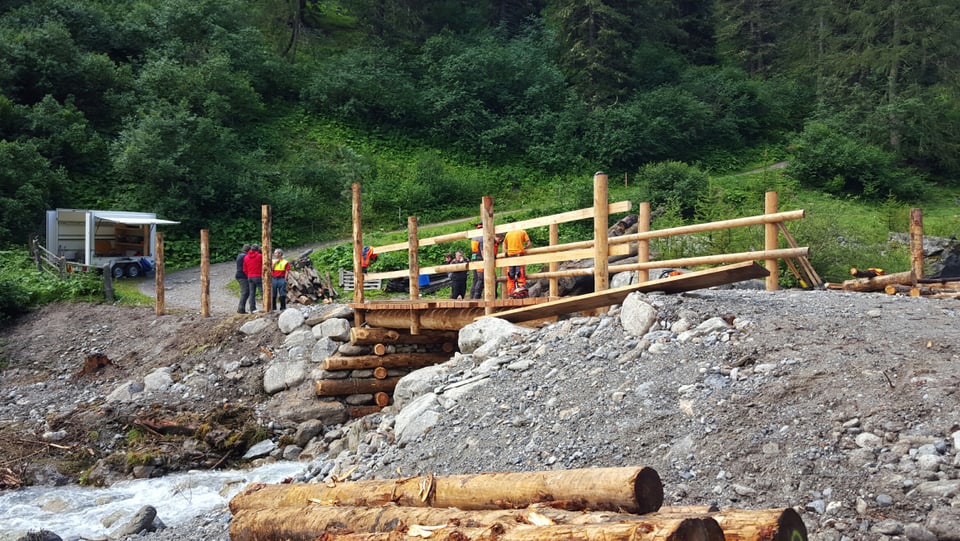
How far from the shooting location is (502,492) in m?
5.40

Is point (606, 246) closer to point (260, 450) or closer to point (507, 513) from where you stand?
point (507, 513)

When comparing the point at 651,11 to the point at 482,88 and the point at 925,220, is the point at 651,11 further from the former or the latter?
the point at 925,220

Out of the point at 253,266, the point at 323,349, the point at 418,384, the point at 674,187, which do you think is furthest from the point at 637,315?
the point at 674,187

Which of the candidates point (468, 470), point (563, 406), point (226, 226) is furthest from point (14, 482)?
point (226, 226)

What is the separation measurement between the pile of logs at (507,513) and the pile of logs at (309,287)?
547 inches

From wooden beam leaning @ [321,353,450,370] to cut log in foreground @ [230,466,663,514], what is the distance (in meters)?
5.93

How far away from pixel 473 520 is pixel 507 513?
21cm

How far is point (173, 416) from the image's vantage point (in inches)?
497

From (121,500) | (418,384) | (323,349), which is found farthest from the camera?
(323,349)

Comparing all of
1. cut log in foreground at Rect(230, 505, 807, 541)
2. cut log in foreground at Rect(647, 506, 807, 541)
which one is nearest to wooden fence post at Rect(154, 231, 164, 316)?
cut log in foreground at Rect(230, 505, 807, 541)

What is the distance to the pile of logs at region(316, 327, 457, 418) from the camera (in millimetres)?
13000

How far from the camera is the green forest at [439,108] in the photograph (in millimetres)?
28781

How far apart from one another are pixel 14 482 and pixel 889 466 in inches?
413

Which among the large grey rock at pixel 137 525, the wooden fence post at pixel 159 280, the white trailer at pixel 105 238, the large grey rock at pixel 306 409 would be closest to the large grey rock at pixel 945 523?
the large grey rock at pixel 137 525
